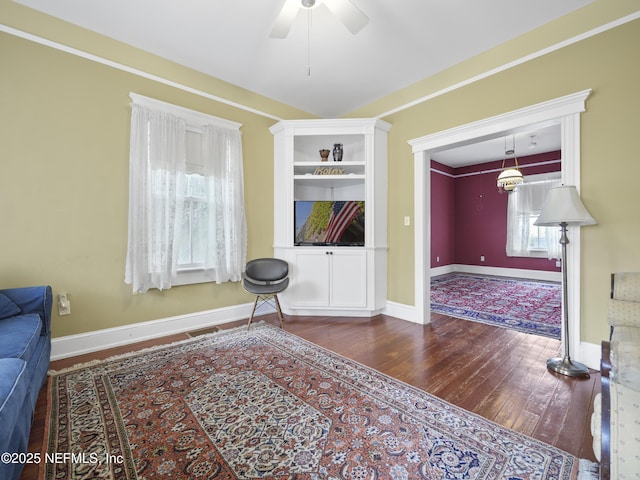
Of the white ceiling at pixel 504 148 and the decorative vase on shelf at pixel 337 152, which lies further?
the white ceiling at pixel 504 148

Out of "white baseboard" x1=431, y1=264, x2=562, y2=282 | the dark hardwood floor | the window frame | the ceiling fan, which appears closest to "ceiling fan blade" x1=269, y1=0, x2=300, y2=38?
the ceiling fan

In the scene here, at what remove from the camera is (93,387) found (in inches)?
76.9

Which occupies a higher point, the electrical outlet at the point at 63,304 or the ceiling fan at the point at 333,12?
the ceiling fan at the point at 333,12

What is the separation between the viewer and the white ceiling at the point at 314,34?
234cm

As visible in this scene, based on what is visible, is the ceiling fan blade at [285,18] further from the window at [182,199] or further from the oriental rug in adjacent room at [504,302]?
the oriental rug in adjacent room at [504,302]

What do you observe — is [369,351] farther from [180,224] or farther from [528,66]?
[528,66]

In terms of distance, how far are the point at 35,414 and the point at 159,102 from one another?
271 centimetres

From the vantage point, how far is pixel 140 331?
9.29ft

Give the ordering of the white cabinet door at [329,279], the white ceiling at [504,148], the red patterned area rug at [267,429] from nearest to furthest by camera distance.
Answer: the red patterned area rug at [267,429], the white cabinet door at [329,279], the white ceiling at [504,148]

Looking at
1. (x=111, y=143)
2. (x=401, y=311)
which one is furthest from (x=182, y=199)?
(x=401, y=311)

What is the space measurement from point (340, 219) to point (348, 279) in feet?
2.55

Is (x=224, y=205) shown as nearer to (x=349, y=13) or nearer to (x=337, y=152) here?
(x=337, y=152)

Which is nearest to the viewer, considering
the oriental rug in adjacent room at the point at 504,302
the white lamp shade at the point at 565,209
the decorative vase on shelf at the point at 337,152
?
the white lamp shade at the point at 565,209

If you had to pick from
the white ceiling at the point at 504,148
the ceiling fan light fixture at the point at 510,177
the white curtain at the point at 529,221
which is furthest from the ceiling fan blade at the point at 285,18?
the white curtain at the point at 529,221
